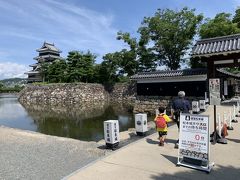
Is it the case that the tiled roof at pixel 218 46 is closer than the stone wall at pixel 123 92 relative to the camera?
Yes

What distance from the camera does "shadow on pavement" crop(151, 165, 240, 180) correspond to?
4504 mm

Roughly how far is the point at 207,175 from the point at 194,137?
792mm

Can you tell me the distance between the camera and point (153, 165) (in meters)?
5.17

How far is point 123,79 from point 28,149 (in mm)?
29408

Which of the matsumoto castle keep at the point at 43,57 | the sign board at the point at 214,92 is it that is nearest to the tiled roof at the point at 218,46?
the sign board at the point at 214,92

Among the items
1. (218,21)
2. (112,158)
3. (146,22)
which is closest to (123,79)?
(146,22)

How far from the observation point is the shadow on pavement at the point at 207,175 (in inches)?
177

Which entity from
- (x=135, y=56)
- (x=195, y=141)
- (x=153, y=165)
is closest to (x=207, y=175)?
(x=195, y=141)

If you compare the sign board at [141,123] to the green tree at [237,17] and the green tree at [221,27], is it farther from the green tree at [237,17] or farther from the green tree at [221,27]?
the green tree at [237,17]

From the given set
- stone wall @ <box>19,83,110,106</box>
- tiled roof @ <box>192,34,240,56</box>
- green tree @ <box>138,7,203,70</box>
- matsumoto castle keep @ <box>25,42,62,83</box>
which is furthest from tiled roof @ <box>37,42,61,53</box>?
tiled roof @ <box>192,34,240,56</box>

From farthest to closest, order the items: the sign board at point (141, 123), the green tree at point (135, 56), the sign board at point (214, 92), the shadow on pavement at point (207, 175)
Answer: the green tree at point (135, 56) → the sign board at point (141, 123) → the sign board at point (214, 92) → the shadow on pavement at point (207, 175)

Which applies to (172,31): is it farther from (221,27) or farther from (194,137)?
(194,137)

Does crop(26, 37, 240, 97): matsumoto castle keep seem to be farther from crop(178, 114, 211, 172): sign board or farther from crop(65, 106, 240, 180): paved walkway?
crop(178, 114, 211, 172): sign board

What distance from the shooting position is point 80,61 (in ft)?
113
